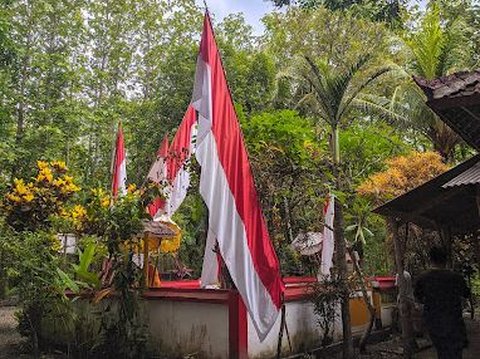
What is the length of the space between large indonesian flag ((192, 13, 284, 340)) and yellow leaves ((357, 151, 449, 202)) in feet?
19.3

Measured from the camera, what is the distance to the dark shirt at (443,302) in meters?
6.42

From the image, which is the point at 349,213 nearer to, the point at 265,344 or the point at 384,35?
the point at 265,344

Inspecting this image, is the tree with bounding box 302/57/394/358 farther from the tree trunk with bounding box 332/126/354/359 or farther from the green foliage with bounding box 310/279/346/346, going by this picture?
the green foliage with bounding box 310/279/346/346

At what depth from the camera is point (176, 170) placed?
31.4 ft

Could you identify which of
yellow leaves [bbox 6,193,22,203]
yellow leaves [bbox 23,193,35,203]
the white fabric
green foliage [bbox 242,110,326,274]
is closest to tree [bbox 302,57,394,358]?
green foliage [bbox 242,110,326,274]

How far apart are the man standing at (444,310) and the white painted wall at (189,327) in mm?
2912

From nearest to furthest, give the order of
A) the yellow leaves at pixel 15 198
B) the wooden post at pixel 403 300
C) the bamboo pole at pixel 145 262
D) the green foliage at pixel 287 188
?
1. the wooden post at pixel 403 300
2. the green foliage at pixel 287 188
3. the bamboo pole at pixel 145 262
4. the yellow leaves at pixel 15 198

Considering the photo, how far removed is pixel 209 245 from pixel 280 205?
189cm

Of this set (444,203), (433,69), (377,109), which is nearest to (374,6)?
(377,109)

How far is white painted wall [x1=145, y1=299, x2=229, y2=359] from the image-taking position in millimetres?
7672

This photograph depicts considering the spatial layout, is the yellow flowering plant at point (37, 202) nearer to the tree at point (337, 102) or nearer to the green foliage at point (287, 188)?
the green foliage at point (287, 188)

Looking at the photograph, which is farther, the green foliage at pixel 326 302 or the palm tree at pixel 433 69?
the palm tree at pixel 433 69

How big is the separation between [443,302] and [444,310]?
4.0 inches

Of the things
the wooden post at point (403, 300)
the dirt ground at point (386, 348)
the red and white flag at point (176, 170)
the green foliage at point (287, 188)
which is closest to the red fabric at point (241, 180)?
the green foliage at point (287, 188)
